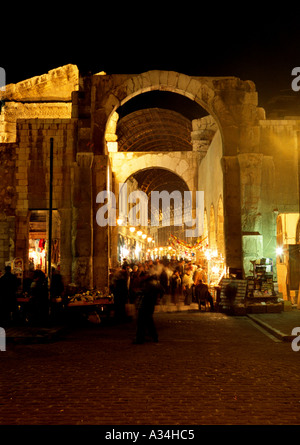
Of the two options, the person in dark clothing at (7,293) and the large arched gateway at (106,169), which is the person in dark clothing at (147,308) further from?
the large arched gateway at (106,169)

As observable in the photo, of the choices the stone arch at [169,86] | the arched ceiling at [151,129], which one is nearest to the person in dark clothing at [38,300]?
the stone arch at [169,86]

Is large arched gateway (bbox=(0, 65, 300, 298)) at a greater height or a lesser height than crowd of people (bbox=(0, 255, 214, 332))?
greater

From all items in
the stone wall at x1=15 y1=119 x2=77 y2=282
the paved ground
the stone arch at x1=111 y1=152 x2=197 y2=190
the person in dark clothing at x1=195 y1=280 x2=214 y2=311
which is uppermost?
the stone arch at x1=111 y1=152 x2=197 y2=190

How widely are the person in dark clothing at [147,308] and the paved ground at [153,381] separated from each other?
299mm

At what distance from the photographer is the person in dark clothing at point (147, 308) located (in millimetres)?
9773

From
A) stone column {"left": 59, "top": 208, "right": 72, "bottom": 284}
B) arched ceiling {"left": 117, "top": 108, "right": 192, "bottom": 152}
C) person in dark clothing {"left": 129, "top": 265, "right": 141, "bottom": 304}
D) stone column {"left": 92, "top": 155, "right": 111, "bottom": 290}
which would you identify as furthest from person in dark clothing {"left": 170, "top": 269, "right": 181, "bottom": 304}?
arched ceiling {"left": 117, "top": 108, "right": 192, "bottom": 152}

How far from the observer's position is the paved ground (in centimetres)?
488

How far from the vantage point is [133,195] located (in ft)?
140

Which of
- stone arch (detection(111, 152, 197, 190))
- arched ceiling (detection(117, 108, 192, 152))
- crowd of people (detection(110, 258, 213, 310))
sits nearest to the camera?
crowd of people (detection(110, 258, 213, 310))

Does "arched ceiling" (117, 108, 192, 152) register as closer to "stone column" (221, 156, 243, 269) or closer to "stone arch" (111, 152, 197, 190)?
"stone arch" (111, 152, 197, 190)

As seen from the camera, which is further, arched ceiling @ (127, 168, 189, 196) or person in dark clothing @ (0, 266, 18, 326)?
arched ceiling @ (127, 168, 189, 196)

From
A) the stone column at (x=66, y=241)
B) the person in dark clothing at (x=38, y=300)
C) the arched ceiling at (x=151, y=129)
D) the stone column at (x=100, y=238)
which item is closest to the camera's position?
the person in dark clothing at (x=38, y=300)

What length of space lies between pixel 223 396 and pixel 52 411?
6.71 ft

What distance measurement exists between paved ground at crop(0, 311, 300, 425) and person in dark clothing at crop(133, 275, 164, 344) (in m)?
0.30
